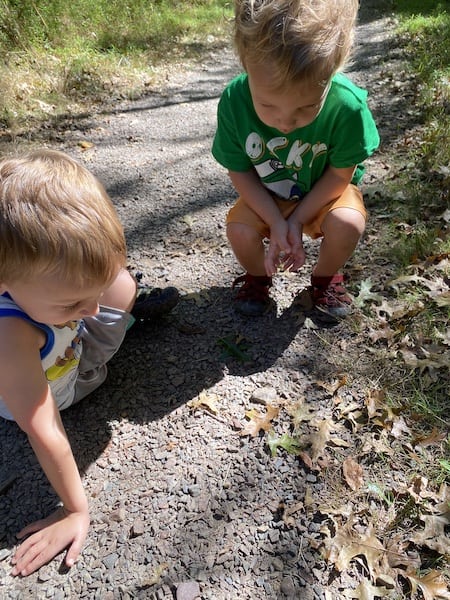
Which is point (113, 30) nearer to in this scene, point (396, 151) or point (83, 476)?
point (396, 151)

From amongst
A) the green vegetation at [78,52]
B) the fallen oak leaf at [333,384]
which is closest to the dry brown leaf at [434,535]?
the fallen oak leaf at [333,384]

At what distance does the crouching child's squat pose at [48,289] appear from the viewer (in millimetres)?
1192

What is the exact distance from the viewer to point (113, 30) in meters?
6.71

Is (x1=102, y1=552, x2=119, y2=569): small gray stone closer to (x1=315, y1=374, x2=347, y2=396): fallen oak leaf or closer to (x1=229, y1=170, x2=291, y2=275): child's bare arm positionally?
(x1=315, y1=374, x2=347, y2=396): fallen oak leaf

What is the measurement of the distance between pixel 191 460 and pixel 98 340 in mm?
646

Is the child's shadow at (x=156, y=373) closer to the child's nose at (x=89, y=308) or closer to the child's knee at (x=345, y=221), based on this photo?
the child's knee at (x=345, y=221)

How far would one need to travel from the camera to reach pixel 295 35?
152 centimetres

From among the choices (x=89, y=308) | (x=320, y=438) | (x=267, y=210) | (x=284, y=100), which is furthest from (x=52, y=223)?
(x=320, y=438)

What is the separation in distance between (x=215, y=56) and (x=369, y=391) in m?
7.14

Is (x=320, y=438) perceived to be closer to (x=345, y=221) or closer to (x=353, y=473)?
(x=353, y=473)

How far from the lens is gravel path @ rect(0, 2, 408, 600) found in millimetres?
1487

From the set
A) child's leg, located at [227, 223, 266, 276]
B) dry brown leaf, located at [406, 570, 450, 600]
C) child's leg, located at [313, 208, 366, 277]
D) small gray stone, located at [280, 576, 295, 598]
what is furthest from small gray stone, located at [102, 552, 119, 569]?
child's leg, located at [313, 208, 366, 277]

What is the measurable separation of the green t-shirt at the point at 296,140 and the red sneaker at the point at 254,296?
0.47 meters

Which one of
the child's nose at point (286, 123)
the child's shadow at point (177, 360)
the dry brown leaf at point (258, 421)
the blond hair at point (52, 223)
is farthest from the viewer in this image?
the child's shadow at point (177, 360)
